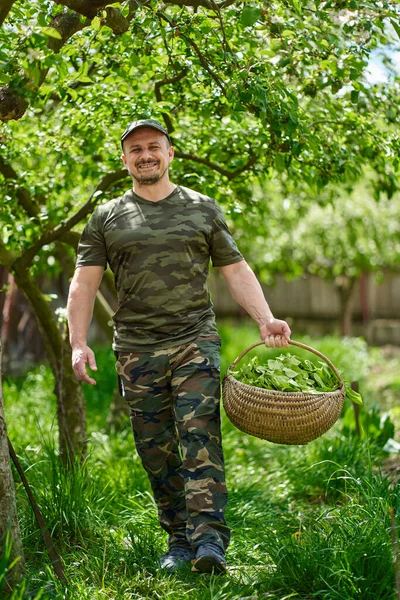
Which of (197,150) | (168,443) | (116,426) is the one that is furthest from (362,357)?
(168,443)

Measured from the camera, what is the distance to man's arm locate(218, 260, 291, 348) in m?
3.61

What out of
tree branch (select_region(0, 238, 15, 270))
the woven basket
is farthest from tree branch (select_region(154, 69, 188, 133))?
the woven basket

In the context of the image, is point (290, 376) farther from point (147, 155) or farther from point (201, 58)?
point (201, 58)

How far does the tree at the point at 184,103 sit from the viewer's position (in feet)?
12.3

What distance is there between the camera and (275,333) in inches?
143

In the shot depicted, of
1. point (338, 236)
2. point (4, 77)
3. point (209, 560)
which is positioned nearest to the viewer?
point (4, 77)

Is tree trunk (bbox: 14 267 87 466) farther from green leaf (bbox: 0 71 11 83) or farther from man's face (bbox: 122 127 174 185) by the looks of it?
green leaf (bbox: 0 71 11 83)

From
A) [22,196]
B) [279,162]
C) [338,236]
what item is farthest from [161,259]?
[338,236]

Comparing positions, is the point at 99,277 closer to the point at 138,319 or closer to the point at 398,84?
the point at 138,319

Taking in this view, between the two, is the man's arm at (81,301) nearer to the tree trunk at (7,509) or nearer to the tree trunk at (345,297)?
the tree trunk at (7,509)

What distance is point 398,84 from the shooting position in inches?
213

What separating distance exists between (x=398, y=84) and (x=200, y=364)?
2836 millimetres

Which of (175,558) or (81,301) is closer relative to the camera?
(175,558)

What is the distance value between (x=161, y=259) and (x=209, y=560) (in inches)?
53.3
